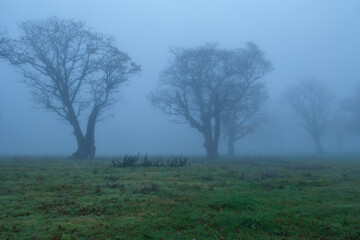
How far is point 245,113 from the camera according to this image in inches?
2092

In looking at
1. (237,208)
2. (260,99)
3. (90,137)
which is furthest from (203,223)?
(260,99)

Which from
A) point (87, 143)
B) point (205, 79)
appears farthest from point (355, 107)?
point (87, 143)

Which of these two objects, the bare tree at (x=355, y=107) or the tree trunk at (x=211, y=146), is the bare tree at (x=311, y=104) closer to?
the bare tree at (x=355, y=107)

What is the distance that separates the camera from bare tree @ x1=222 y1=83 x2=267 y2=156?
47731mm

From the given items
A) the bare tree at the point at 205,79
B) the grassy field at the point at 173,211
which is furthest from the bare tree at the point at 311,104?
the grassy field at the point at 173,211

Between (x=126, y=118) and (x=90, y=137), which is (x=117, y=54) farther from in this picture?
(x=126, y=118)

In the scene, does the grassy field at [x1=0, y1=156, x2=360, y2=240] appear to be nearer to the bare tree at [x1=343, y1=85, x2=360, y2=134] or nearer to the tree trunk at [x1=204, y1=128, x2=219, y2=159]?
the tree trunk at [x1=204, y1=128, x2=219, y2=159]

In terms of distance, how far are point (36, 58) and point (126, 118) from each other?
14173 centimetres

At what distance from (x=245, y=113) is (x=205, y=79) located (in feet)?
38.8

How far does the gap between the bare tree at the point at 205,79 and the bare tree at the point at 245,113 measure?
83.7 inches

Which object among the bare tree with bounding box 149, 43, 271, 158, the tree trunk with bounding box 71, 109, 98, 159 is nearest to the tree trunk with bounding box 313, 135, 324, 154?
the bare tree with bounding box 149, 43, 271, 158

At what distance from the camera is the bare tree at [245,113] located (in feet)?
157

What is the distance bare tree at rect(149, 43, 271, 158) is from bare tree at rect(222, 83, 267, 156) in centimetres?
213

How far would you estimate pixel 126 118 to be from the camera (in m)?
176
